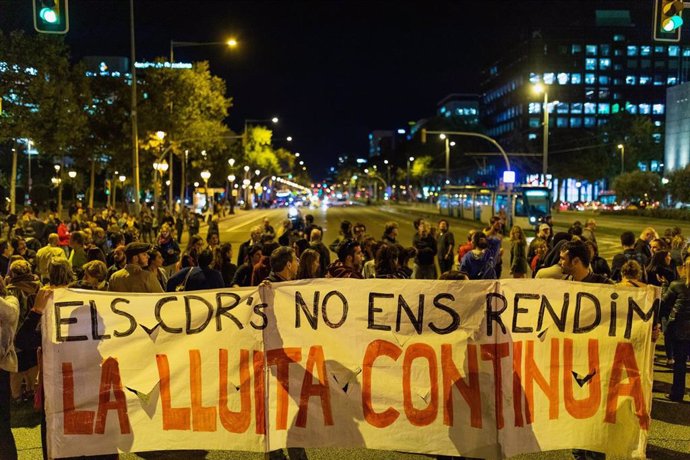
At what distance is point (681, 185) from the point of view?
202ft

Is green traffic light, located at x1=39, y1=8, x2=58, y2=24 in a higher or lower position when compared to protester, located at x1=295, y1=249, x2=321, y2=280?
higher

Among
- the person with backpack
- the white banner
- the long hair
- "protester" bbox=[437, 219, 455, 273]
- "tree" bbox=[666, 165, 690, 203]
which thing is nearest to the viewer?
the white banner

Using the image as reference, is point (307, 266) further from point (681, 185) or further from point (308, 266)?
A: point (681, 185)

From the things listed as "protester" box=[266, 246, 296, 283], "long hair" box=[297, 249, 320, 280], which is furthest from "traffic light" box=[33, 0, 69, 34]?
"protester" box=[266, 246, 296, 283]

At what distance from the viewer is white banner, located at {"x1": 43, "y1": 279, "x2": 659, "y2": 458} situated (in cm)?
485

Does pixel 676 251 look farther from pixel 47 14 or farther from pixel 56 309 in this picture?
pixel 47 14

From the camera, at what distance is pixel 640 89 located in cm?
12962

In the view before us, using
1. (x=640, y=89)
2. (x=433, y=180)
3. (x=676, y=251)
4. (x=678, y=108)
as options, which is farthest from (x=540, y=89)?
(x=640, y=89)

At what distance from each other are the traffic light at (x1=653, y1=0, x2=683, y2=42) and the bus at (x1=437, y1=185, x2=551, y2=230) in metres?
22.1

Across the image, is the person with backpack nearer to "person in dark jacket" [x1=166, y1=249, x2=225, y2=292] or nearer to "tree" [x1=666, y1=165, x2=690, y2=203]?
"person in dark jacket" [x1=166, y1=249, x2=225, y2=292]

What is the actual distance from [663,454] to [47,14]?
9.30 m

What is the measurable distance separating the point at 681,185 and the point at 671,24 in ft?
187

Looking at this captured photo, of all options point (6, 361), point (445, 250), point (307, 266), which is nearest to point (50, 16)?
point (307, 266)

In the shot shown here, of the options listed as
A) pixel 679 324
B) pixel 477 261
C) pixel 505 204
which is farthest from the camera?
pixel 505 204
